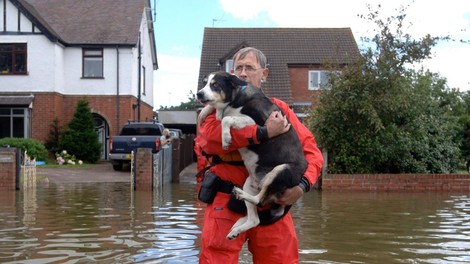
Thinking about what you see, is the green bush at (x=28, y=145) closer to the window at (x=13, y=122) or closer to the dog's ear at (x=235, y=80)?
the window at (x=13, y=122)

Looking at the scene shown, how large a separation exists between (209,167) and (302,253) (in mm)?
3106

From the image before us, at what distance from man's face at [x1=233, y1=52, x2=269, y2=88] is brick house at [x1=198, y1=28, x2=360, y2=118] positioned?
25.1 meters

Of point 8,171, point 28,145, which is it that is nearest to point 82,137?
point 28,145

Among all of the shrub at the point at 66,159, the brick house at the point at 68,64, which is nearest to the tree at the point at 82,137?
the shrub at the point at 66,159

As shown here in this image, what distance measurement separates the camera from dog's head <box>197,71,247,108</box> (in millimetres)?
4094

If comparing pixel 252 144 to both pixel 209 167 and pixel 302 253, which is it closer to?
pixel 209 167

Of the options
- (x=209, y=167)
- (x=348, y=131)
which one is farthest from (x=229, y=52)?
(x=209, y=167)

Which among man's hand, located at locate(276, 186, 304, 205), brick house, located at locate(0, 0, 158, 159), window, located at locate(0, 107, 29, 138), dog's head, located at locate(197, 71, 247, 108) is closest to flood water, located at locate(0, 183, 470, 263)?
man's hand, located at locate(276, 186, 304, 205)

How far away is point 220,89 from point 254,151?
0.48 metres

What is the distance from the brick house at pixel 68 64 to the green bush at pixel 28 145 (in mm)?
2892

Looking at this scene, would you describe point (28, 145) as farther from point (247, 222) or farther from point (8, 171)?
point (247, 222)

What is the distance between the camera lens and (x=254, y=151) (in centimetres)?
412

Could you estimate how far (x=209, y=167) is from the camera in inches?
172

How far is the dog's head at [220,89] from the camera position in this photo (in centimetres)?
409
